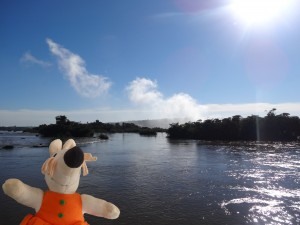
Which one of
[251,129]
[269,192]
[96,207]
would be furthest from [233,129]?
[96,207]

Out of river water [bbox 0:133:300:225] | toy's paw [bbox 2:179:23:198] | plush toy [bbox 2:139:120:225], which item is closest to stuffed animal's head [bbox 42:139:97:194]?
plush toy [bbox 2:139:120:225]

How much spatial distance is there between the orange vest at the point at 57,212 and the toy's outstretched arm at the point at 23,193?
0.27 ft

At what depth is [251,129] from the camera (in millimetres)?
76625

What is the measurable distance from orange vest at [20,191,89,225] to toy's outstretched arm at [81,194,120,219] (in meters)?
0.16

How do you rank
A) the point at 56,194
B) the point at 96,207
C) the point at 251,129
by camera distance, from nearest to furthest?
the point at 56,194 → the point at 96,207 → the point at 251,129

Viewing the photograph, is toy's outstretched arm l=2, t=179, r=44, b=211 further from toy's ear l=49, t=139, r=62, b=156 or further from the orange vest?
toy's ear l=49, t=139, r=62, b=156

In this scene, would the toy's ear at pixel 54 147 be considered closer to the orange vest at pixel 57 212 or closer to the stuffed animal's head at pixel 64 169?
the stuffed animal's head at pixel 64 169

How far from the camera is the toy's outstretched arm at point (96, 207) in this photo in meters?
3.65

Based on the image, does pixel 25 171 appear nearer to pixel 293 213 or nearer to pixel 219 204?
pixel 219 204

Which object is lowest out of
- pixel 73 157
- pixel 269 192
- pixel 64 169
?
pixel 269 192

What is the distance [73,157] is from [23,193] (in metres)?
0.84

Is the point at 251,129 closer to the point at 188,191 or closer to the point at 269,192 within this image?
the point at 269,192

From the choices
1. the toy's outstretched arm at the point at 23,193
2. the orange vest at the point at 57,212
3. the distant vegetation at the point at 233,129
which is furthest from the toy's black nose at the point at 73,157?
the distant vegetation at the point at 233,129

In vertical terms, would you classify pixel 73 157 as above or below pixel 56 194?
above
